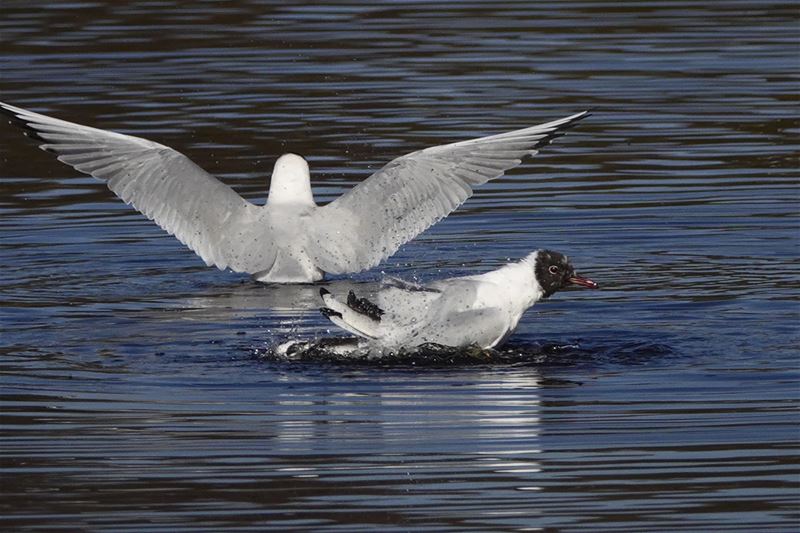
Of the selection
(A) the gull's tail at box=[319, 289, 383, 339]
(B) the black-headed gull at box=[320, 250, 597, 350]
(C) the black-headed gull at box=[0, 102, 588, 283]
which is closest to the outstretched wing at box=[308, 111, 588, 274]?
(C) the black-headed gull at box=[0, 102, 588, 283]

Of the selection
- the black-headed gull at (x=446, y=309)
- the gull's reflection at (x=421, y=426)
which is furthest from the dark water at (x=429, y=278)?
the black-headed gull at (x=446, y=309)

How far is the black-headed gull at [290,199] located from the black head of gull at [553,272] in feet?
8.43

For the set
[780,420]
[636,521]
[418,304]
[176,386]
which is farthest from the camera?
[418,304]

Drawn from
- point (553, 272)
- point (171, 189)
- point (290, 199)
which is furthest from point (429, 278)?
point (553, 272)

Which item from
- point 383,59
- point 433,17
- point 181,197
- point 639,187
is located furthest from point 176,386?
point 433,17

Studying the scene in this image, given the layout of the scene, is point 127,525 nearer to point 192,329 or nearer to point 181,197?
point 192,329

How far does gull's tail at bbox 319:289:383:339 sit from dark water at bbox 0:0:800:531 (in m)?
0.22

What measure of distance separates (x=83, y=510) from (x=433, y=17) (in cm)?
1824

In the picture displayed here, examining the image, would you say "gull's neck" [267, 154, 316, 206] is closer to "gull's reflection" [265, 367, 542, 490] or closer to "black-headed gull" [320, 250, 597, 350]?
"black-headed gull" [320, 250, 597, 350]

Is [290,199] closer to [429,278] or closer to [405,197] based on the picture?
[405,197]

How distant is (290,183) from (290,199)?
0.13m

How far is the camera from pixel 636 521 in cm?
721

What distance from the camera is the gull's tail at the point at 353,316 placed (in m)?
10.1

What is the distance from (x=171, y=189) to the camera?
13.5 m
